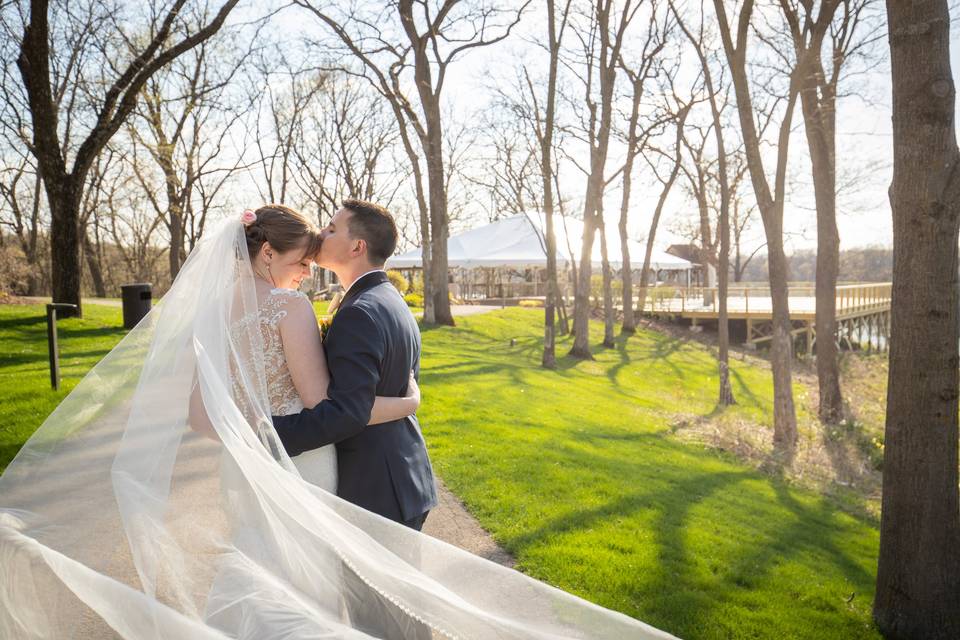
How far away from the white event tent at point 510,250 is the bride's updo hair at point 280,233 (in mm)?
27282

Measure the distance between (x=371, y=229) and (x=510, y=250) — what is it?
29895 millimetres

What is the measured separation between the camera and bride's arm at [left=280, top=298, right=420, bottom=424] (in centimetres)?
246

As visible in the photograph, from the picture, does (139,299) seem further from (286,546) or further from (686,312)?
(686,312)

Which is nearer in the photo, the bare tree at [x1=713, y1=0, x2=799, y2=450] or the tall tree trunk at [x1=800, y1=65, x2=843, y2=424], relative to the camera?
the bare tree at [x1=713, y1=0, x2=799, y2=450]

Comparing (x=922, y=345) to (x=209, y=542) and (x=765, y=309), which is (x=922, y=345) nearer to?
(x=209, y=542)

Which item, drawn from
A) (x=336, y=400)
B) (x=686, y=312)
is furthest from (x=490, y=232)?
(x=336, y=400)

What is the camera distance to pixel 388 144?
3656cm

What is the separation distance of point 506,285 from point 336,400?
4006 centimetres

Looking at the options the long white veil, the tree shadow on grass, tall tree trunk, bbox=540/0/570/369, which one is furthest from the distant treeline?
the long white veil

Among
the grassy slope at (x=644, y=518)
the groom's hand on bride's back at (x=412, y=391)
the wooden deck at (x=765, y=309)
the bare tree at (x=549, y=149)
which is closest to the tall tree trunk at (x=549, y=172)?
the bare tree at (x=549, y=149)

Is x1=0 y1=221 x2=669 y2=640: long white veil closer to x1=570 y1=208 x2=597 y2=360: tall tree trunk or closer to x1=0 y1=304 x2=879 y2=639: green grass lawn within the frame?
x1=0 y1=304 x2=879 y2=639: green grass lawn

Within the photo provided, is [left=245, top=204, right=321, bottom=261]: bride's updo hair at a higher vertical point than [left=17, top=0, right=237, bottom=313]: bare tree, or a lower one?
lower

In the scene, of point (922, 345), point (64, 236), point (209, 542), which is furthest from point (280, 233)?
point (64, 236)

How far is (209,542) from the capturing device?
7.29 ft
